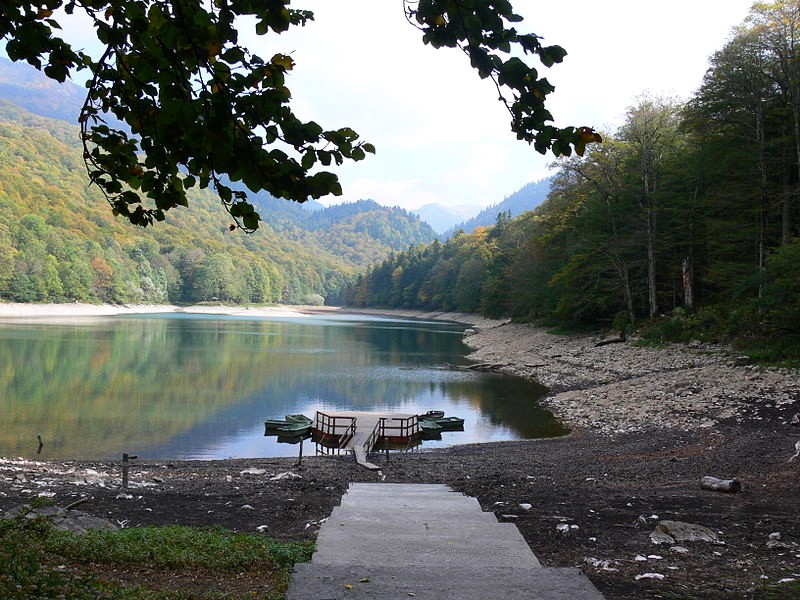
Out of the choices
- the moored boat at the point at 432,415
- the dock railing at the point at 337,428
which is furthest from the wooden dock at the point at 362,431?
the moored boat at the point at 432,415

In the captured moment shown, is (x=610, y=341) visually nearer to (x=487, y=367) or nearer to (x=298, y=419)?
(x=487, y=367)

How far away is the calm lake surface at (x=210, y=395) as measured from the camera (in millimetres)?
19484

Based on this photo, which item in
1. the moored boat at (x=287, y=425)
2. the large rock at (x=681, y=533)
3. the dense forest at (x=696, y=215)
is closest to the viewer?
the large rock at (x=681, y=533)

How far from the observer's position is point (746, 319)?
25.5m

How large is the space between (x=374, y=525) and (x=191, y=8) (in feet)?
17.0

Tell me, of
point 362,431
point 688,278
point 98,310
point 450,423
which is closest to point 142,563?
point 362,431

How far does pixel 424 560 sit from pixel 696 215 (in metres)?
33.8

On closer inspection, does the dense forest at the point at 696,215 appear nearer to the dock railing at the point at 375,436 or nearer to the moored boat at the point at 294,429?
the dock railing at the point at 375,436

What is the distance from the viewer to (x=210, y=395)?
92.1ft

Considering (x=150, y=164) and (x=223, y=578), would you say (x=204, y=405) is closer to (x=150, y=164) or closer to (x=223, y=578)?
(x=223, y=578)

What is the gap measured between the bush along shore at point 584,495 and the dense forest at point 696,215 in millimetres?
5416

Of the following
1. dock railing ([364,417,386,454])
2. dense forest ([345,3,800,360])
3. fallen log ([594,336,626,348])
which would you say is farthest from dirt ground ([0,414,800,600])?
fallen log ([594,336,626,348])

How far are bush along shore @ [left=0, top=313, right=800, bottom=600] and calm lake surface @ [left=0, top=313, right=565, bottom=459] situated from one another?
9.13 ft

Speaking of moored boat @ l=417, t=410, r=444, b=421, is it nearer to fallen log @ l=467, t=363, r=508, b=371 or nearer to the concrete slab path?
fallen log @ l=467, t=363, r=508, b=371
